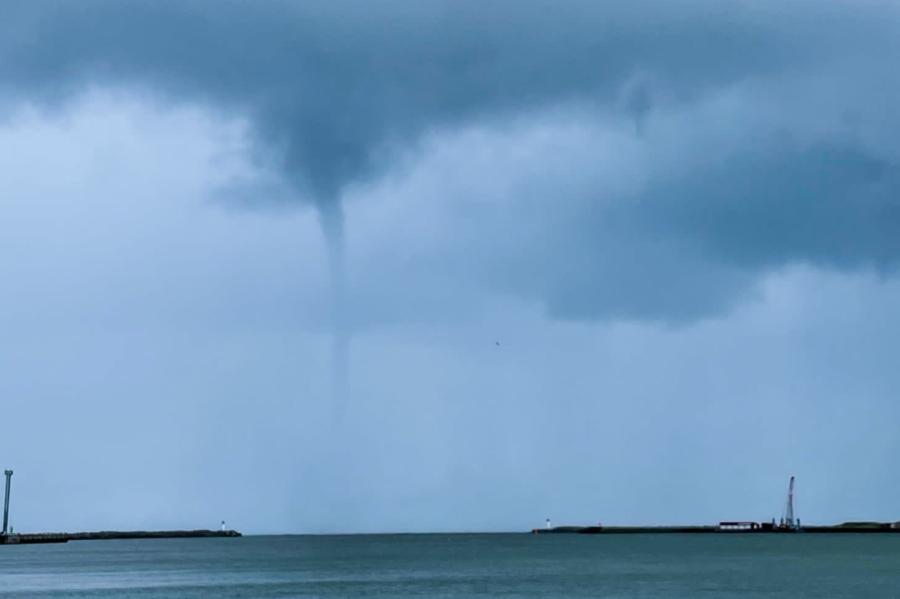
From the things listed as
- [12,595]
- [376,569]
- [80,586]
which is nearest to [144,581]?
[80,586]

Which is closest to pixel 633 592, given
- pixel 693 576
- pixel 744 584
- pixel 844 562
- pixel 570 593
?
pixel 570 593

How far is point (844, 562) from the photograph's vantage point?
172500 millimetres

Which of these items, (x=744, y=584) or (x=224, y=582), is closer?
(x=744, y=584)

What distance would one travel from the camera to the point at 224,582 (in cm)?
13138

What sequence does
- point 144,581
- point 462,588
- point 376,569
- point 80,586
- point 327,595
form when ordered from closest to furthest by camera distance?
point 327,595 → point 462,588 → point 80,586 → point 144,581 → point 376,569

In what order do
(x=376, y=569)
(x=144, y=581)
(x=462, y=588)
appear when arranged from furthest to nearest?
1. (x=376, y=569)
2. (x=144, y=581)
3. (x=462, y=588)

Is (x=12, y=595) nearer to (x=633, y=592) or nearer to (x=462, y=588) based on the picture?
(x=462, y=588)

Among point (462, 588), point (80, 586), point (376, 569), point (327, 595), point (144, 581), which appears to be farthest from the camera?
point (376, 569)

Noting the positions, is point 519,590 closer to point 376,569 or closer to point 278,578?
point 278,578

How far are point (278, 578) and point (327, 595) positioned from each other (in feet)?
105

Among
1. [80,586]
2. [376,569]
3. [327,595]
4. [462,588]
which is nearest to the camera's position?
[327,595]

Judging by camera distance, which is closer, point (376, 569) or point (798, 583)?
point (798, 583)

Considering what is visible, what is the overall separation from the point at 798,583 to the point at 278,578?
193 feet

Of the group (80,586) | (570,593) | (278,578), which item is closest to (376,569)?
(278,578)
